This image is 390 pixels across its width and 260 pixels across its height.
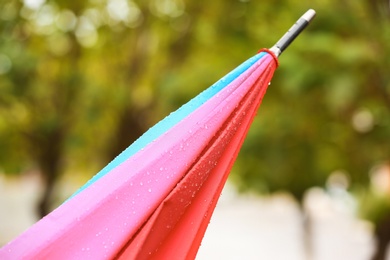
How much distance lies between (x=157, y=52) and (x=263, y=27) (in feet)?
8.72

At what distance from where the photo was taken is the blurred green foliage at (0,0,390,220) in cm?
577

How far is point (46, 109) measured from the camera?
8.86m

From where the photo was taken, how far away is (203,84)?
670cm

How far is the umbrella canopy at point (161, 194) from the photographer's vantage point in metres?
2.20

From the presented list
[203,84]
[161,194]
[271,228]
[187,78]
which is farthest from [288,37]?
[271,228]

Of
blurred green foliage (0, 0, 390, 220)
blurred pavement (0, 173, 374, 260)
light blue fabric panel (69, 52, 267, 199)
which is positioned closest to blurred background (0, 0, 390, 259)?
blurred green foliage (0, 0, 390, 220)

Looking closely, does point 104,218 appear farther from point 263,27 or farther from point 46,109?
point 46,109

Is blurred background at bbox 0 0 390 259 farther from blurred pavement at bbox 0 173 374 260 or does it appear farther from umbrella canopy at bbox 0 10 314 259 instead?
umbrella canopy at bbox 0 10 314 259

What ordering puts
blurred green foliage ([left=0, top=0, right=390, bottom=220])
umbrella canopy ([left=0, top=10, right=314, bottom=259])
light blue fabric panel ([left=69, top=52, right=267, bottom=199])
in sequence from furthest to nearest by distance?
blurred green foliage ([left=0, top=0, right=390, bottom=220])
light blue fabric panel ([left=69, top=52, right=267, bottom=199])
umbrella canopy ([left=0, top=10, right=314, bottom=259])

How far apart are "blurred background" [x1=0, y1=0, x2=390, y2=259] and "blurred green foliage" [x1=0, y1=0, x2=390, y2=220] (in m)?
0.02

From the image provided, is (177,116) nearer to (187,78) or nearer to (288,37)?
(288,37)

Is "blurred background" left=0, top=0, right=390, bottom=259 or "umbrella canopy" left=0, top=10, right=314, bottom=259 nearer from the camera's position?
"umbrella canopy" left=0, top=10, right=314, bottom=259

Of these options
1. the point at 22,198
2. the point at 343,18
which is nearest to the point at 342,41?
the point at 343,18

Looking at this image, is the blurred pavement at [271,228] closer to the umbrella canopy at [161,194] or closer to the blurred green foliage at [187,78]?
the blurred green foliage at [187,78]
